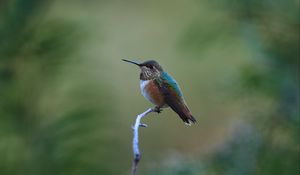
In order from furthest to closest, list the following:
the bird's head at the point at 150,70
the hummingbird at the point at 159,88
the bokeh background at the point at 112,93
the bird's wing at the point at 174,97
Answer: the bokeh background at the point at 112,93 → the bird's head at the point at 150,70 → the hummingbird at the point at 159,88 → the bird's wing at the point at 174,97

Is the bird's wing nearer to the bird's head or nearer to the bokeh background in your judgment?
the bird's head

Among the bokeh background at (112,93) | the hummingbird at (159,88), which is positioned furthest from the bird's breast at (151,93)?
the bokeh background at (112,93)

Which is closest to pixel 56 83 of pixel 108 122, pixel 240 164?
pixel 108 122

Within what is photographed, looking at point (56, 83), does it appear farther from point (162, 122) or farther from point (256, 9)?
point (162, 122)

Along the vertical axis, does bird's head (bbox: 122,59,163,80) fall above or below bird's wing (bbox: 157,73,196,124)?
above

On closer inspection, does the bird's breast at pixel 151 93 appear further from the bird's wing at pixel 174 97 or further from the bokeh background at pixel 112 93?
the bokeh background at pixel 112 93

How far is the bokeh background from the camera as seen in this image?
4.45 m

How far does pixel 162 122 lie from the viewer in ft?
26.8

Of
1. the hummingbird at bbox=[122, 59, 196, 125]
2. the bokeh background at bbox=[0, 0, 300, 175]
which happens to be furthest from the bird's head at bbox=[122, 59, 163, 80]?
the bokeh background at bbox=[0, 0, 300, 175]

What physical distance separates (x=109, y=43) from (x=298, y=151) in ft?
10.1

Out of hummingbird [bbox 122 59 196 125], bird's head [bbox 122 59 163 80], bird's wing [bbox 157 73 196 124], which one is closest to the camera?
bird's wing [bbox 157 73 196 124]

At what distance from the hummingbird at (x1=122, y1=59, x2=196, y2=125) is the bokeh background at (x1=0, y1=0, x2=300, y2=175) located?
49.5 inches

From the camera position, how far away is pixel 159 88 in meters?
3.35

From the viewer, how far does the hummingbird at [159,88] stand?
3.17 m
